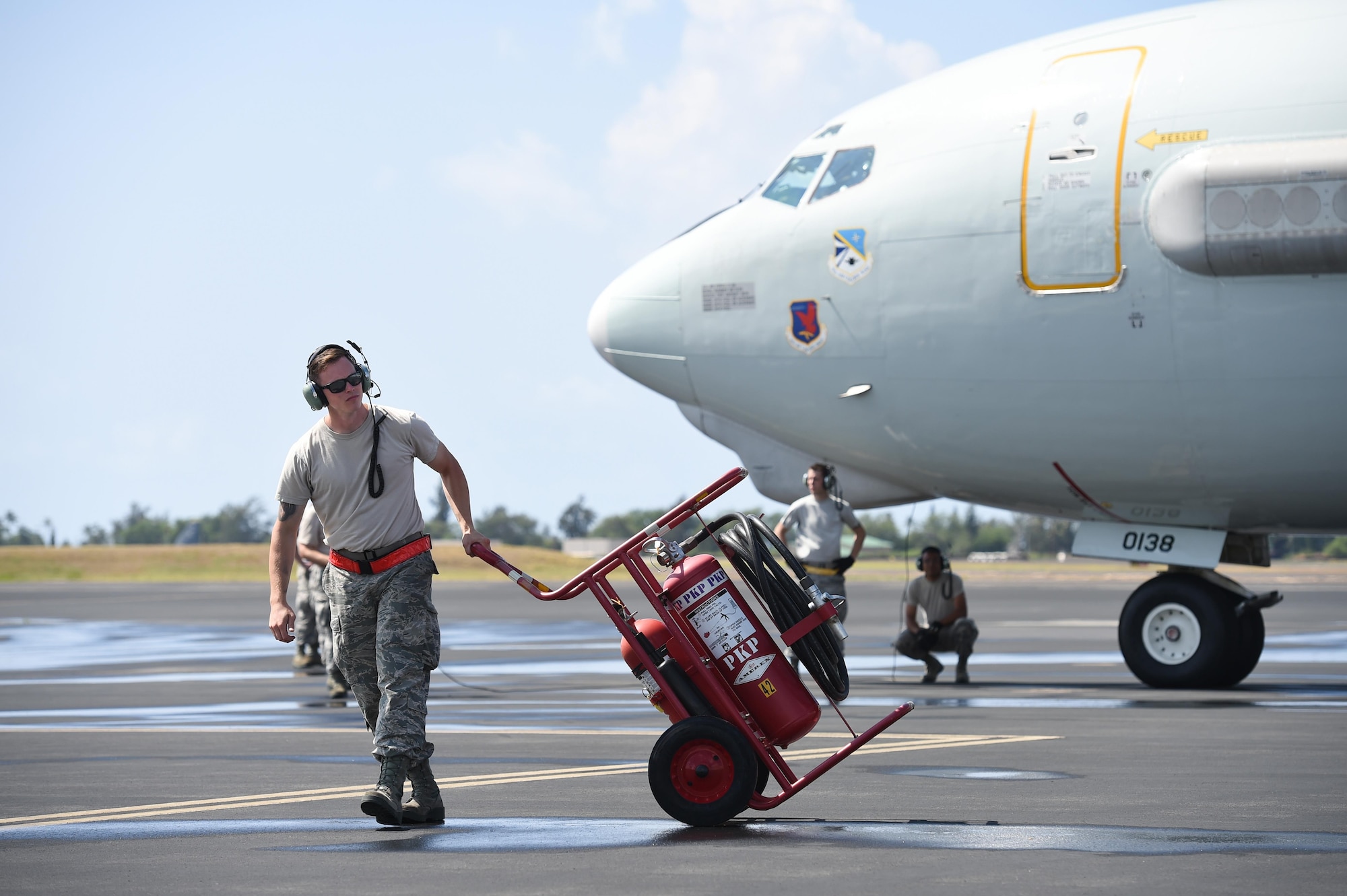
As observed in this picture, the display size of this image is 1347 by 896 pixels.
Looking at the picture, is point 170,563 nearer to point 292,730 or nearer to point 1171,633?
point 1171,633

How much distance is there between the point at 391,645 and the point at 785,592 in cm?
180

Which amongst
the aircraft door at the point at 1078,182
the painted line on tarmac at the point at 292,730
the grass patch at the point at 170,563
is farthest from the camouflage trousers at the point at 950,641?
the grass patch at the point at 170,563

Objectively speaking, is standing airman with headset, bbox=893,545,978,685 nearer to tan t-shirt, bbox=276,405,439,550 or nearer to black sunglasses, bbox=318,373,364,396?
tan t-shirt, bbox=276,405,439,550

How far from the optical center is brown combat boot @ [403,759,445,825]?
7.72 meters

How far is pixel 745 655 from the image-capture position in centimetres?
786

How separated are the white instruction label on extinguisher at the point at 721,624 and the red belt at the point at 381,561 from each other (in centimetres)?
130

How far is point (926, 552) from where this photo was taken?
1719cm

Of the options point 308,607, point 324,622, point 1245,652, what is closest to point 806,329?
point 1245,652

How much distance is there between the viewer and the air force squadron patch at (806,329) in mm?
16203

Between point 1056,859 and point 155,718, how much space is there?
29.0 ft

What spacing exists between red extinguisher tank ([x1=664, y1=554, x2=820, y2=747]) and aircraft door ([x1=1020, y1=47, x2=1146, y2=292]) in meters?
7.88

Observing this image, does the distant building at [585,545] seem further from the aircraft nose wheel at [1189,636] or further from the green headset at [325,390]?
the green headset at [325,390]

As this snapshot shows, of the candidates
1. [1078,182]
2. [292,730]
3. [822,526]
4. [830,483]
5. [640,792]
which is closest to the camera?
[640,792]

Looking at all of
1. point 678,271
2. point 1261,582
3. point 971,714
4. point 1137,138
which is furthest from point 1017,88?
point 1261,582
